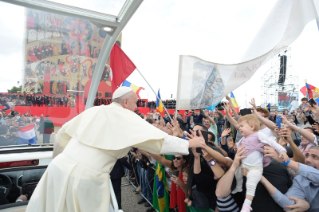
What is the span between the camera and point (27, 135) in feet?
13.6

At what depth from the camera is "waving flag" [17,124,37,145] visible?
13.1 ft

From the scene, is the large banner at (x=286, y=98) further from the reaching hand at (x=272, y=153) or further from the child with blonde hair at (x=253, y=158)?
the reaching hand at (x=272, y=153)

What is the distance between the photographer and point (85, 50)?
4.90 meters

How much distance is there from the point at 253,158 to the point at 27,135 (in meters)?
4.09

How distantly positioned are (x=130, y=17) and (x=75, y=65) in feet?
6.20

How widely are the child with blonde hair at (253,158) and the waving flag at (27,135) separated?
3.80 metres

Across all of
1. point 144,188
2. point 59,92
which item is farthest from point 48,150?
point 144,188

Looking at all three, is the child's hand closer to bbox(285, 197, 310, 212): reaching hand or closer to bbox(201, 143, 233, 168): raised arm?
bbox(285, 197, 310, 212): reaching hand

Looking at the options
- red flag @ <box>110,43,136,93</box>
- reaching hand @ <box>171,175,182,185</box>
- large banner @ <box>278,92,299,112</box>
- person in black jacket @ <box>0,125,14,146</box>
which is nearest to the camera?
reaching hand @ <box>171,175,182,185</box>

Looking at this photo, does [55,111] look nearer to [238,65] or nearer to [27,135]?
[27,135]

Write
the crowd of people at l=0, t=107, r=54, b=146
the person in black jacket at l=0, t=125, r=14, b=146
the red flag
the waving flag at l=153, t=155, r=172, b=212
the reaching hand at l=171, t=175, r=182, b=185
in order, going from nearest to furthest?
1. the reaching hand at l=171, t=175, r=182, b=185
2. the person in black jacket at l=0, t=125, r=14, b=146
3. the crowd of people at l=0, t=107, r=54, b=146
4. the waving flag at l=153, t=155, r=172, b=212
5. the red flag

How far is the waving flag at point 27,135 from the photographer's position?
4.00m

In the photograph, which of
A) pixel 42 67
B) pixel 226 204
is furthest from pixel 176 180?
pixel 42 67

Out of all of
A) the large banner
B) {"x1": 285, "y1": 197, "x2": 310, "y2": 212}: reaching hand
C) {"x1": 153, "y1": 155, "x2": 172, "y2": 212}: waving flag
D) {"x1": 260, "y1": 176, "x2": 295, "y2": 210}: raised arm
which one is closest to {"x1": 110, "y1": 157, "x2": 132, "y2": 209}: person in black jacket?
{"x1": 153, "y1": 155, "x2": 172, "y2": 212}: waving flag
